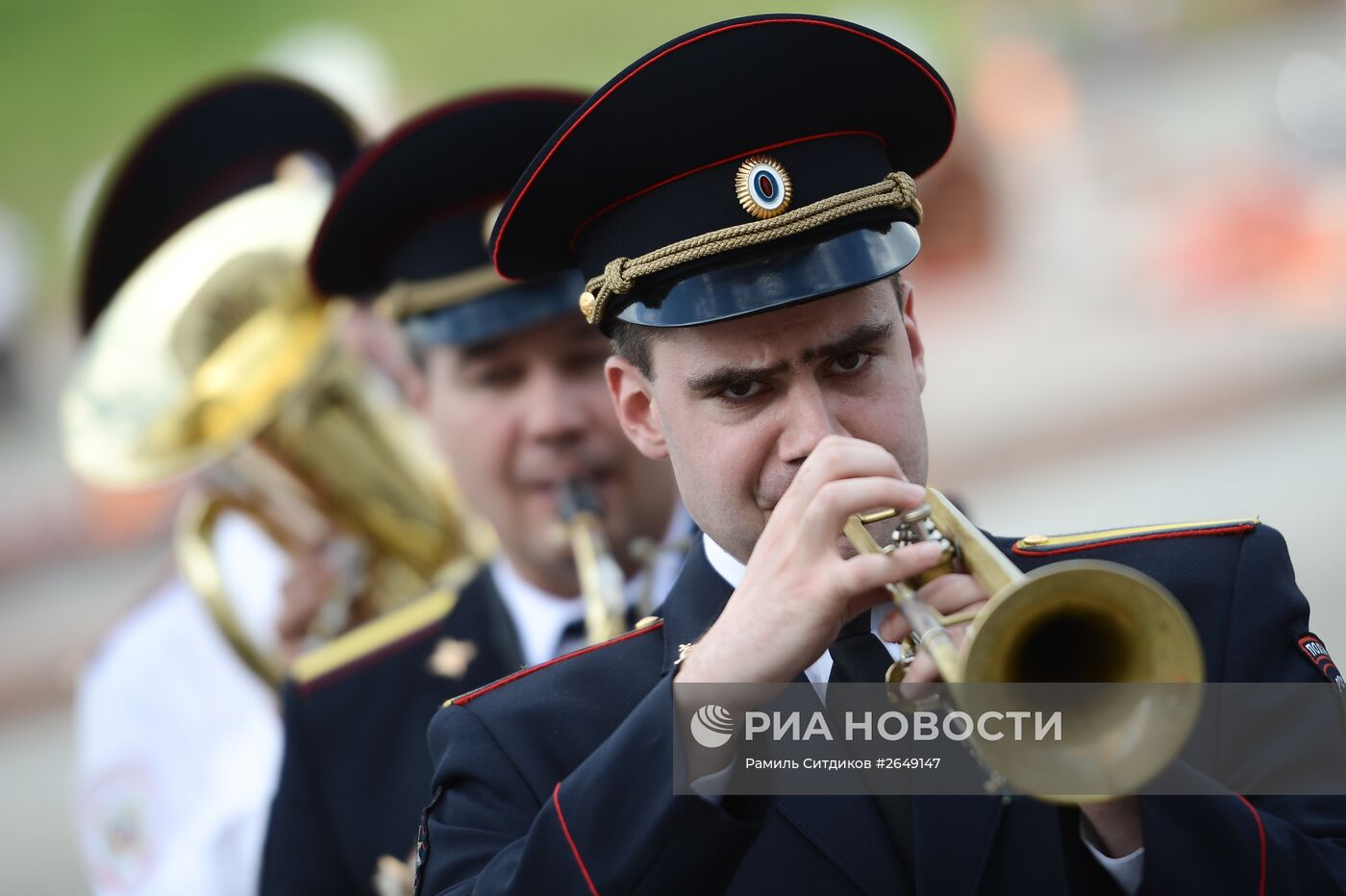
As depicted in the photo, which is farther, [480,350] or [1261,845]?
[480,350]

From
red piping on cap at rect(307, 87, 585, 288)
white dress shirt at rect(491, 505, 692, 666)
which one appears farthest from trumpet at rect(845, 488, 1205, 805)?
red piping on cap at rect(307, 87, 585, 288)

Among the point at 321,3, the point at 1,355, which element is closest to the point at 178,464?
the point at 1,355

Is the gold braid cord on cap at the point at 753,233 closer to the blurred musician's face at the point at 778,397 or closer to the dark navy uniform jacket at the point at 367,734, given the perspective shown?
the blurred musician's face at the point at 778,397

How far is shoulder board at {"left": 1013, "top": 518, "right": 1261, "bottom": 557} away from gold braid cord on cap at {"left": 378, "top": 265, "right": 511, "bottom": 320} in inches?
66.7

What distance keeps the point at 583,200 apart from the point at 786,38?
433mm

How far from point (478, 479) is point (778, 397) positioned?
1.85 m

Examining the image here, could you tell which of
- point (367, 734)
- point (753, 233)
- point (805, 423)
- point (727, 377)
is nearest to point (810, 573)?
point (805, 423)

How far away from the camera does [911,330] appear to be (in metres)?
2.96

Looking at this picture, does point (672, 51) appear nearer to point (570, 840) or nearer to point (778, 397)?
point (778, 397)

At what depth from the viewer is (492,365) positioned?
171 inches

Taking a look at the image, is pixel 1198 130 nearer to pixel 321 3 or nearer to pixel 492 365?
pixel 321 3

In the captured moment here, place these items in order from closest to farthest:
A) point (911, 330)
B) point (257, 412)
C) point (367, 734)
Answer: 1. point (911, 330)
2. point (367, 734)
3. point (257, 412)

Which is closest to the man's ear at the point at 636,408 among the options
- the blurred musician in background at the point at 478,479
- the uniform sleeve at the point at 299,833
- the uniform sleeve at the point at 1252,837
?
the uniform sleeve at the point at 1252,837

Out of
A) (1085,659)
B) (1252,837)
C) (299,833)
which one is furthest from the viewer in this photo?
(299,833)
